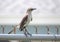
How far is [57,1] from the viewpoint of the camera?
8.33ft

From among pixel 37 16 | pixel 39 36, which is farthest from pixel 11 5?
pixel 39 36

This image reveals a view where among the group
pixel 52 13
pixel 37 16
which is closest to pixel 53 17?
pixel 52 13

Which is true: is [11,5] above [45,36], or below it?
above

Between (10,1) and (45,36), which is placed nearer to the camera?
(45,36)

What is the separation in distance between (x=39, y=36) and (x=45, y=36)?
0.03 metres

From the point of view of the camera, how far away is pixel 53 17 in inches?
99.2

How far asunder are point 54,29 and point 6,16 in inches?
24.5

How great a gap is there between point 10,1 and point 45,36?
→ 1525 millimetres

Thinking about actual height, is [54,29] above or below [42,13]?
below

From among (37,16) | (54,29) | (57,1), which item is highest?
(57,1)

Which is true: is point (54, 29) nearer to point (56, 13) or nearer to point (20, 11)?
point (56, 13)

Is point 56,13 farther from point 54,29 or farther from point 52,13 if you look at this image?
point 54,29

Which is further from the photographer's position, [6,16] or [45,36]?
[6,16]

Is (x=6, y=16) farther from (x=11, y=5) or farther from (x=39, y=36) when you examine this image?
(x=39, y=36)
